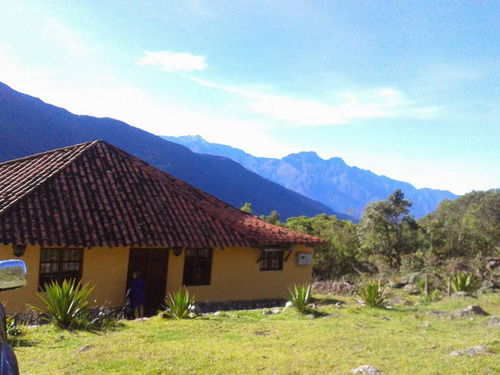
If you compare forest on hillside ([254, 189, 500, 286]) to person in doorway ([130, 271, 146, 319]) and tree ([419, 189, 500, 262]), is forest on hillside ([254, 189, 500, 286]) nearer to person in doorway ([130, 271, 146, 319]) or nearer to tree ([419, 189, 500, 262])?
tree ([419, 189, 500, 262])

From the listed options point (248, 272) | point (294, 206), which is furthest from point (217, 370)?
point (294, 206)

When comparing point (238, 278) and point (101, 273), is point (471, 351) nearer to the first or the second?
point (238, 278)

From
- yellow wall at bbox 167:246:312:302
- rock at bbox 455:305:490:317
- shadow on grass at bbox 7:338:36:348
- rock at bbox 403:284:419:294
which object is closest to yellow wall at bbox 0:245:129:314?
yellow wall at bbox 167:246:312:302

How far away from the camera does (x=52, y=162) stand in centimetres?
1331

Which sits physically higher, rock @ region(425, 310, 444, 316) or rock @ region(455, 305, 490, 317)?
rock @ region(455, 305, 490, 317)

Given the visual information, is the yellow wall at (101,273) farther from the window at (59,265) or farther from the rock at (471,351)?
the rock at (471,351)

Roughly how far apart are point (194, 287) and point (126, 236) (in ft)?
9.00

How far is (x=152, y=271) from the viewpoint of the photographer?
12641mm

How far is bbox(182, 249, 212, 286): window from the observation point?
12.6 m

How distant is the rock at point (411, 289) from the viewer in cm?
1565

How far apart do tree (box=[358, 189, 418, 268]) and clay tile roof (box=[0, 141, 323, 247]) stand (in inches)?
469

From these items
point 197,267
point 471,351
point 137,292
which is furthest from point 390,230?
point 471,351

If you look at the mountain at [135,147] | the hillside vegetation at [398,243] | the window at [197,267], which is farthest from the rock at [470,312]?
the mountain at [135,147]

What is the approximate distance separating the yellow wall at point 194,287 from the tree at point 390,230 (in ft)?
37.6
